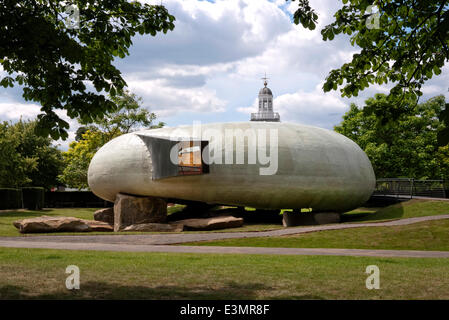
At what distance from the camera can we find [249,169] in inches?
986

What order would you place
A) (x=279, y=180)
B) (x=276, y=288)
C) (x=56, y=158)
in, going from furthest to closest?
(x=56, y=158), (x=279, y=180), (x=276, y=288)

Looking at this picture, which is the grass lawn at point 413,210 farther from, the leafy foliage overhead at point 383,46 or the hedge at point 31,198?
the hedge at point 31,198

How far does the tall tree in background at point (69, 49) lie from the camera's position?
7.21 meters

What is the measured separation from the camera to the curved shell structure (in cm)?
2505

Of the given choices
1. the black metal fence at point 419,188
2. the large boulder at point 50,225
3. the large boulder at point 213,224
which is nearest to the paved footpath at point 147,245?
the large boulder at point 50,225

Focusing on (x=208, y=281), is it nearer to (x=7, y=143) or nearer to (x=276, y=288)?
(x=276, y=288)

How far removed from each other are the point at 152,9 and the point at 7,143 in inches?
1361

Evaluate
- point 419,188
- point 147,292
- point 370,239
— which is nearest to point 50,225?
point 370,239

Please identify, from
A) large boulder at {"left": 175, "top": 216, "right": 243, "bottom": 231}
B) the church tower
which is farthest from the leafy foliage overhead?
the church tower

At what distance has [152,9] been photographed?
29.7 ft

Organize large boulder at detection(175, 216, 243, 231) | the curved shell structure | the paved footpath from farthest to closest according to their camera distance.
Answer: the curved shell structure → large boulder at detection(175, 216, 243, 231) → the paved footpath

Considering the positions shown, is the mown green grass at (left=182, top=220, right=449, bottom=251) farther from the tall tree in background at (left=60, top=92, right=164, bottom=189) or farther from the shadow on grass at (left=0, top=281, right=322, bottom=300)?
the tall tree in background at (left=60, top=92, right=164, bottom=189)

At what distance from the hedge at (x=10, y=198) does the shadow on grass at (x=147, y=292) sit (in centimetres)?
3467
